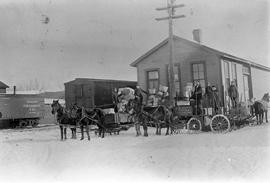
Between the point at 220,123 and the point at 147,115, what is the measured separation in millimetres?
1302

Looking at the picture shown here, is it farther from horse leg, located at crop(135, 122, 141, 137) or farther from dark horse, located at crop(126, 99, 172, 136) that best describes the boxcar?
horse leg, located at crop(135, 122, 141, 137)

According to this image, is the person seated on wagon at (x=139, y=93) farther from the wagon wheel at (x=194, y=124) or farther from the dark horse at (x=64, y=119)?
the dark horse at (x=64, y=119)

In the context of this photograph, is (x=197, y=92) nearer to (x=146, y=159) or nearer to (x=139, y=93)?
(x=139, y=93)

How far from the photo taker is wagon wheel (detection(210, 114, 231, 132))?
5086mm

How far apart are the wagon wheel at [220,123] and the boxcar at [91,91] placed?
1331 mm

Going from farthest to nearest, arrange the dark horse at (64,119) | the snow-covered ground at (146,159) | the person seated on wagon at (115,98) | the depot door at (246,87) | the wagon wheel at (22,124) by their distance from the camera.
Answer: the wagon wheel at (22,124) → the dark horse at (64,119) → the person seated on wagon at (115,98) → the depot door at (246,87) → the snow-covered ground at (146,159)

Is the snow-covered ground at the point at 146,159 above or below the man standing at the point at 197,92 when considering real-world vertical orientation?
below

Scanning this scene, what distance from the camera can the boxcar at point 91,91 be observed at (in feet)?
17.9

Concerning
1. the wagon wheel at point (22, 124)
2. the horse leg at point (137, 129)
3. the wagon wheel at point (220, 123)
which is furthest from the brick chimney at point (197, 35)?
the wagon wheel at point (22, 124)

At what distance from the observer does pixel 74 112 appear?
6.02 metres

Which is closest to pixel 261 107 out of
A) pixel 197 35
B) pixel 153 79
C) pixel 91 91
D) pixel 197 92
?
pixel 197 92

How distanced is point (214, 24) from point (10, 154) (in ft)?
11.9

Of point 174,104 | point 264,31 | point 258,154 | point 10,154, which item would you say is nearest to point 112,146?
point 174,104

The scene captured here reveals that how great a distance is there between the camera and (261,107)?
5.05 m
